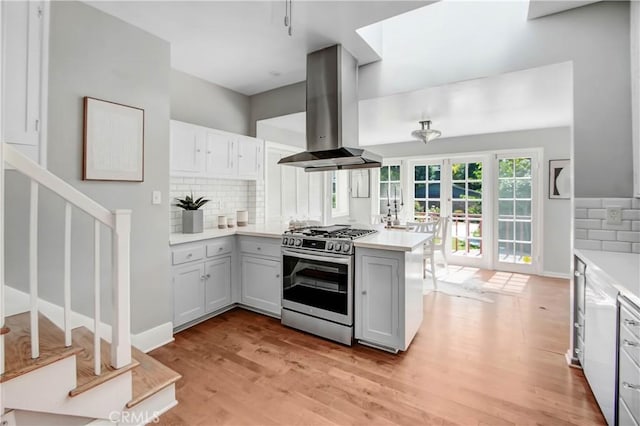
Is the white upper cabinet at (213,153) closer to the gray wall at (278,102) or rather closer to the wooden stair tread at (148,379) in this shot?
the gray wall at (278,102)

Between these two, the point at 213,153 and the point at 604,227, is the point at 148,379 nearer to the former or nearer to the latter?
the point at 213,153

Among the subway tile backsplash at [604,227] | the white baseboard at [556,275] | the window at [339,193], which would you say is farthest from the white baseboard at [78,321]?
the white baseboard at [556,275]

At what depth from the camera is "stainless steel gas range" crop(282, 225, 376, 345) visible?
8.42 feet

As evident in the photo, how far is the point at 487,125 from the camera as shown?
4.56m

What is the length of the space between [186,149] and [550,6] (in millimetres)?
3253

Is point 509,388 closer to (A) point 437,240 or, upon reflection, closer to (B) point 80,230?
(B) point 80,230

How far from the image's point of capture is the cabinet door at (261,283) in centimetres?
310

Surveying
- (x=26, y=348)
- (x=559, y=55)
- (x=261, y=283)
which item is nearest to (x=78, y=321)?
(x=26, y=348)

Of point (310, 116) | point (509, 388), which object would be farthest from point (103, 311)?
point (509, 388)

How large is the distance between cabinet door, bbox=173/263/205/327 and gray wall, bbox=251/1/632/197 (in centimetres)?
262

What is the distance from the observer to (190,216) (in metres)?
3.11

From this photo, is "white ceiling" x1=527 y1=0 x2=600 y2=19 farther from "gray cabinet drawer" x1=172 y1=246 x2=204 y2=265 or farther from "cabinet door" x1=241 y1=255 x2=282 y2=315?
"gray cabinet drawer" x1=172 y1=246 x2=204 y2=265

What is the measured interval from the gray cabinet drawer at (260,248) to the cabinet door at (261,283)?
7 cm

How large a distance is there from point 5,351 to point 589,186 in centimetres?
354
